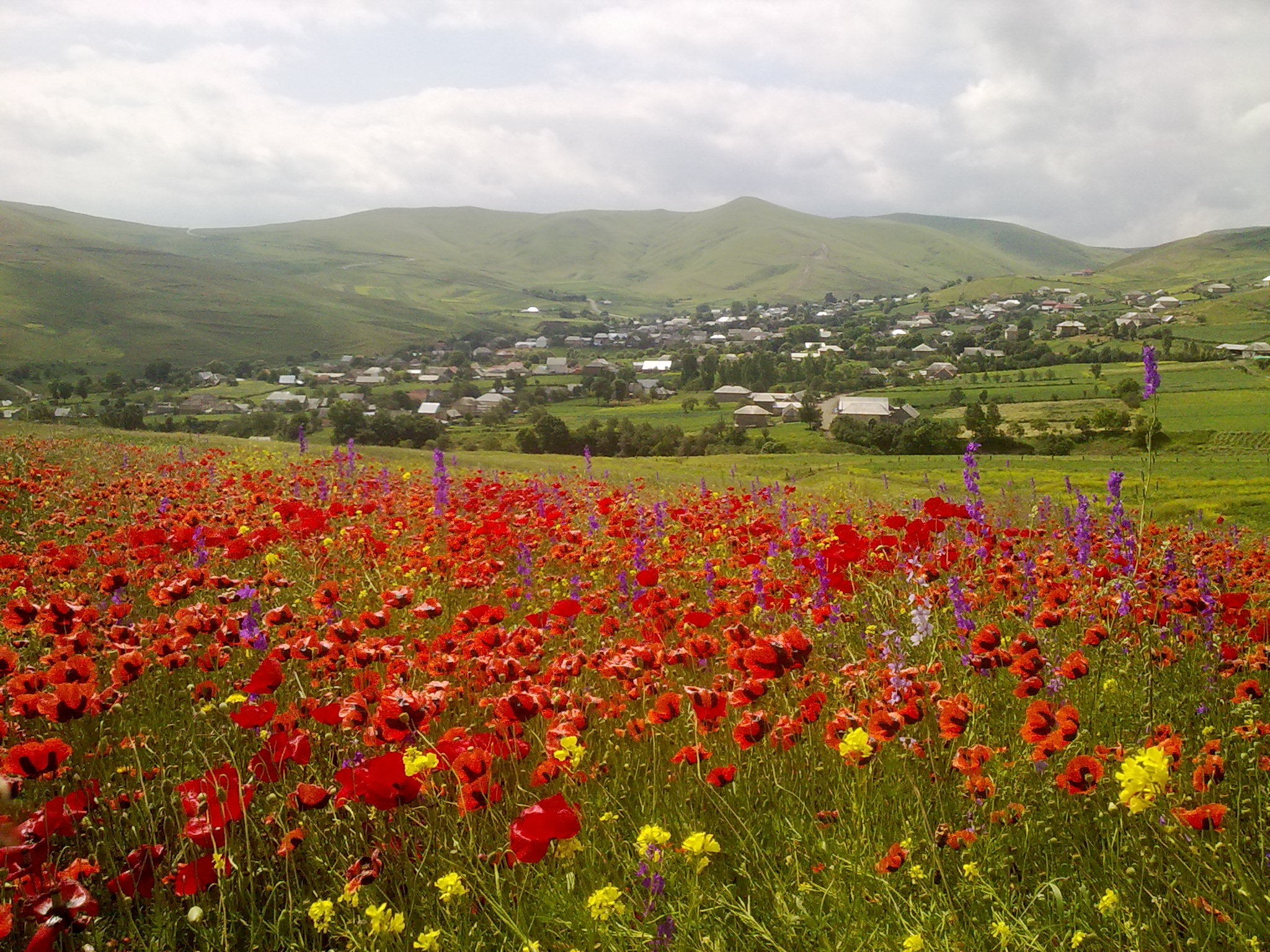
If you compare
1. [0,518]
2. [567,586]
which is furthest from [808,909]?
[0,518]

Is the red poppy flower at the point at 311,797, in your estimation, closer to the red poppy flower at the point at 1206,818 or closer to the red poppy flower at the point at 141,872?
the red poppy flower at the point at 141,872

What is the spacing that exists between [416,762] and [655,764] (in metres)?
1.32

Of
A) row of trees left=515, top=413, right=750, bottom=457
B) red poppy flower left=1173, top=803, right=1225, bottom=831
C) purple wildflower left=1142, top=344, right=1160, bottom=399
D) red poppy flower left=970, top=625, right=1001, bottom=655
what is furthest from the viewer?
row of trees left=515, top=413, right=750, bottom=457

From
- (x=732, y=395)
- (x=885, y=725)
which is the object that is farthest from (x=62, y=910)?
(x=732, y=395)

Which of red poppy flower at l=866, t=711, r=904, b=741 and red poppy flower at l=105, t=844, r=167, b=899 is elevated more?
red poppy flower at l=866, t=711, r=904, b=741

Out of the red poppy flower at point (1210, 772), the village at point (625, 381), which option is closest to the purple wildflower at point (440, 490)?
the red poppy flower at point (1210, 772)

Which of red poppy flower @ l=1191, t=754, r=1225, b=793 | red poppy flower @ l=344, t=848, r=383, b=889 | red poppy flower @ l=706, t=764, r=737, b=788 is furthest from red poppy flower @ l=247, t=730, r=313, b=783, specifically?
red poppy flower @ l=1191, t=754, r=1225, b=793

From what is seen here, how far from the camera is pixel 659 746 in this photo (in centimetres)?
406

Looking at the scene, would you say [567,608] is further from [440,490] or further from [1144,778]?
[440,490]

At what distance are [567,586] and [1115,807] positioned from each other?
4.84 m

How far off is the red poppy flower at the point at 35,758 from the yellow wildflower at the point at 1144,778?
3.61 meters

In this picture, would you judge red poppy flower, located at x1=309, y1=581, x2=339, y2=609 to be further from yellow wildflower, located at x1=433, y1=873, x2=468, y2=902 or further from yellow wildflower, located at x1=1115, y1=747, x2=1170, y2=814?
yellow wildflower, located at x1=1115, y1=747, x2=1170, y2=814

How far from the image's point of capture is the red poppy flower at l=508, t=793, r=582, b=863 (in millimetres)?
2357

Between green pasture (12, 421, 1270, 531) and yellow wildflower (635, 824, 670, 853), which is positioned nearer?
yellow wildflower (635, 824, 670, 853)
